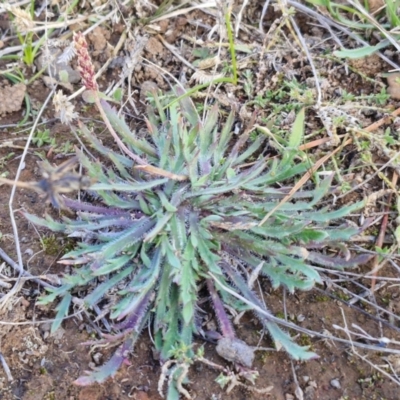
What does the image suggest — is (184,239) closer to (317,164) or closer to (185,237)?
(185,237)

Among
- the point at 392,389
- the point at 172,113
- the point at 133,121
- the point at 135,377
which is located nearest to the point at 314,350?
the point at 392,389

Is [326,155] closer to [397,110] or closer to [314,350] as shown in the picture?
[397,110]

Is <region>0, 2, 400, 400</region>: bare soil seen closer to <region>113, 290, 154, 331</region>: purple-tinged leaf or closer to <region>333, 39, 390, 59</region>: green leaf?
<region>113, 290, 154, 331</region>: purple-tinged leaf

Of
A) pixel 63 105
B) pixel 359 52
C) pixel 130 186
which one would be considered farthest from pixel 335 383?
pixel 359 52

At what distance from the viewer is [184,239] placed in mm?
2256

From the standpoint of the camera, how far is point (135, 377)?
2.15 metres

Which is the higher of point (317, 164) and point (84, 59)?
point (84, 59)

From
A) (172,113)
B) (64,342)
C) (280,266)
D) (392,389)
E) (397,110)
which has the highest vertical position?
(172,113)

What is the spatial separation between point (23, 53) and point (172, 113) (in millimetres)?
1070

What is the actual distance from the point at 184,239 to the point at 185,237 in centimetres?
1

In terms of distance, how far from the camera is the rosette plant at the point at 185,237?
2164 millimetres

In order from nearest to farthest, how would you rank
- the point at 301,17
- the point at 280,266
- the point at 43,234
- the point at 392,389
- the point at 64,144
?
1. the point at 392,389
2. the point at 280,266
3. the point at 43,234
4. the point at 64,144
5. the point at 301,17

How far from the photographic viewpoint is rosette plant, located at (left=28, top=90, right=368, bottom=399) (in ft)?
7.10

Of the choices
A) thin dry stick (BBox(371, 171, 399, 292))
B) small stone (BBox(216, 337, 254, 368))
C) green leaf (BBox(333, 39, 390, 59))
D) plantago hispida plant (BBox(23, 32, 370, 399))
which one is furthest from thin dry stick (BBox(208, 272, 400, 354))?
green leaf (BBox(333, 39, 390, 59))
